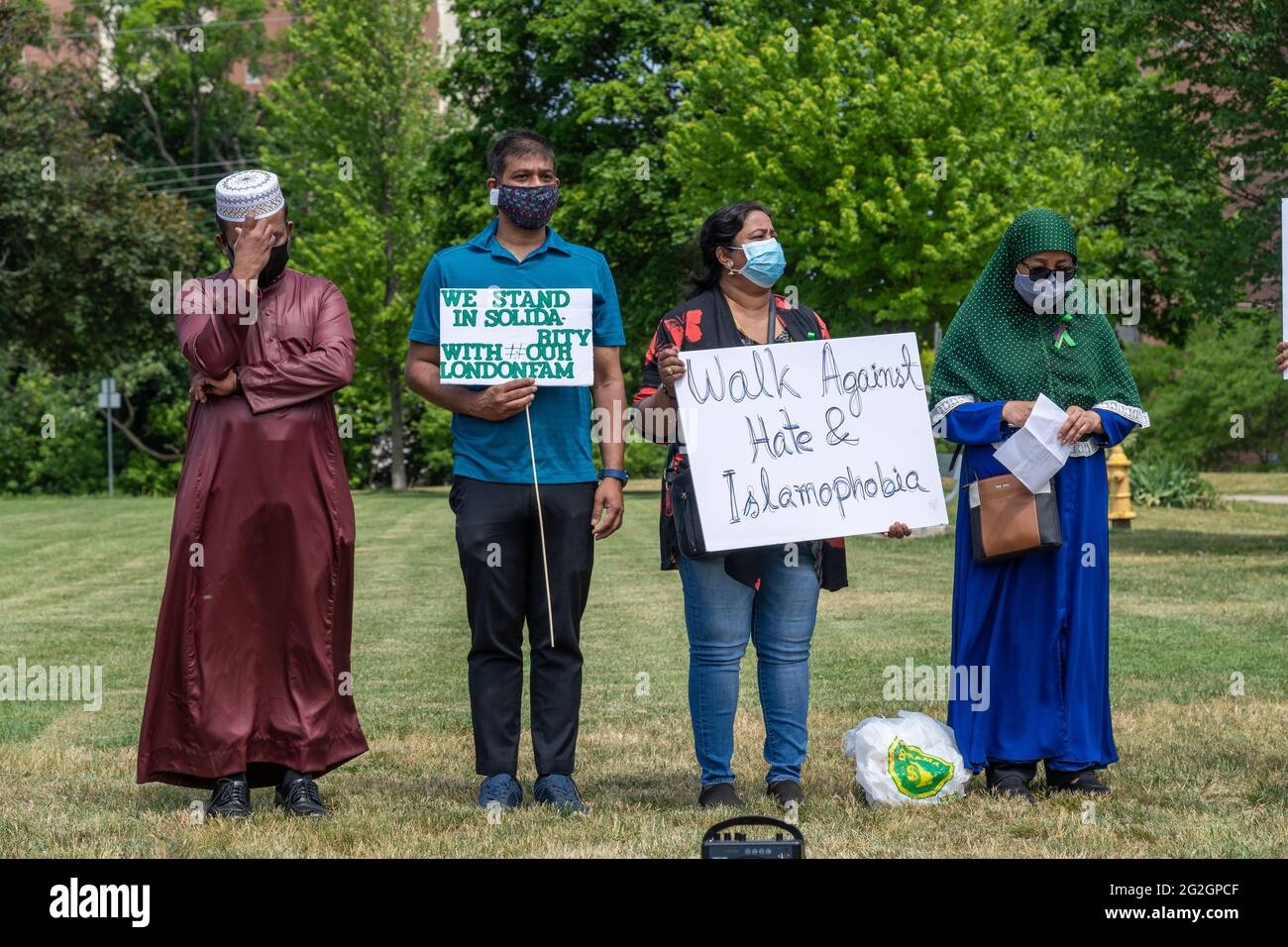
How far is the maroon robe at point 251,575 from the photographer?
593cm

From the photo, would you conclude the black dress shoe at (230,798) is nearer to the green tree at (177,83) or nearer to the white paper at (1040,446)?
the white paper at (1040,446)

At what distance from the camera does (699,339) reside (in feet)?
19.9

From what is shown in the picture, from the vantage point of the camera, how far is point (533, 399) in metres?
5.95

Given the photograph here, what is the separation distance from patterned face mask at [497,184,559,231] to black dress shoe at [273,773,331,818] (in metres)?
2.20

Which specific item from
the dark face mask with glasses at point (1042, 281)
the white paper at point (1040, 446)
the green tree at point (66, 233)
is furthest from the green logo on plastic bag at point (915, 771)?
the green tree at point (66, 233)

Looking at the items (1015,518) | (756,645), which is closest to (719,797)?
(756,645)

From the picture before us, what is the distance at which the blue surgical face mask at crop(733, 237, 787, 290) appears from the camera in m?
5.95

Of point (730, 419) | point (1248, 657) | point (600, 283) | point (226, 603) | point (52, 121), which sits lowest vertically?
point (1248, 657)

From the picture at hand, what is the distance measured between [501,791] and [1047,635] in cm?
215

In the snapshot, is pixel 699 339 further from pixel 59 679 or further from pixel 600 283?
pixel 59 679

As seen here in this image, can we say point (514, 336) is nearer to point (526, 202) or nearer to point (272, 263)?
point (526, 202)

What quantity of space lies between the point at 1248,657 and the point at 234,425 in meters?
7.20

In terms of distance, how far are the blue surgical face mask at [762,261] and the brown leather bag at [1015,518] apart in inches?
45.0

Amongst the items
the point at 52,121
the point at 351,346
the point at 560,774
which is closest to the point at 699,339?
the point at 351,346
